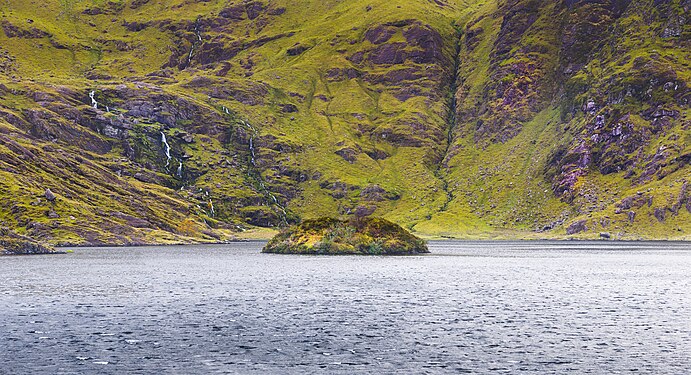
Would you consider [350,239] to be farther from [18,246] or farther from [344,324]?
[344,324]

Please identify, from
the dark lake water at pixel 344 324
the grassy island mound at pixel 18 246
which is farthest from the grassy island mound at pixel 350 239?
the dark lake water at pixel 344 324

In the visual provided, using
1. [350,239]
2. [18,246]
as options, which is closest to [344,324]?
[350,239]

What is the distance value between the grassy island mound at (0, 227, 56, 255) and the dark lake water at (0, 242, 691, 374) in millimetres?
75689

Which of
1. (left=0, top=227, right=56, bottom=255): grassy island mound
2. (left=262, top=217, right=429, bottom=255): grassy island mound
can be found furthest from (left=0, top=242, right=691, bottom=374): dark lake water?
(left=0, top=227, right=56, bottom=255): grassy island mound

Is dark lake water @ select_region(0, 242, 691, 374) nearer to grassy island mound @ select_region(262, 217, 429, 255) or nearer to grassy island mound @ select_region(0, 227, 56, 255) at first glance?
grassy island mound @ select_region(262, 217, 429, 255)

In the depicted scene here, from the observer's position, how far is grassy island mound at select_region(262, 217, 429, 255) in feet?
573

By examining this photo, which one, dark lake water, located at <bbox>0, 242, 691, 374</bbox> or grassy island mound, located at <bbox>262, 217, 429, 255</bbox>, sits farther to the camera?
grassy island mound, located at <bbox>262, 217, 429, 255</bbox>

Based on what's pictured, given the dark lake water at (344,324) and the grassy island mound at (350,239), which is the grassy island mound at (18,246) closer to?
the grassy island mound at (350,239)

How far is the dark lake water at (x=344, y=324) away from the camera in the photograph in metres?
39.2

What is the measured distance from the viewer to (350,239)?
175m

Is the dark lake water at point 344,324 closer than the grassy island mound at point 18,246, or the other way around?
the dark lake water at point 344,324

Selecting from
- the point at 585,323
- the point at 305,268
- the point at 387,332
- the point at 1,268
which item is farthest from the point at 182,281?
the point at 585,323

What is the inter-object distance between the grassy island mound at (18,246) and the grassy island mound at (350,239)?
199 ft

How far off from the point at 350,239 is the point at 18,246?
81.9 m
